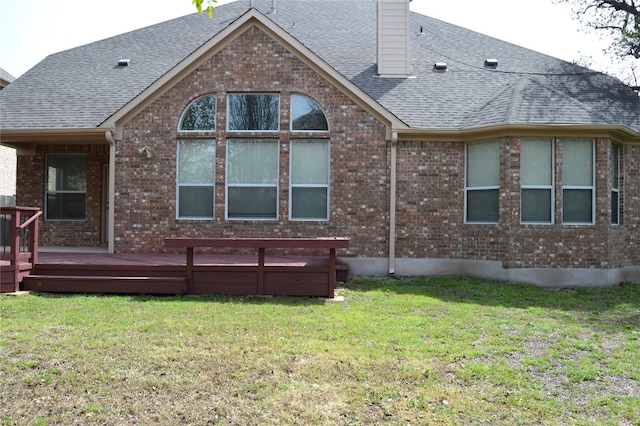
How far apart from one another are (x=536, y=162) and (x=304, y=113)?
5.18 metres

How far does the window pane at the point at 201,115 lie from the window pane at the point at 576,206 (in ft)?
26.0

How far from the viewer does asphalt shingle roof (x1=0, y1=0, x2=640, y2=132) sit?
36.9 feet

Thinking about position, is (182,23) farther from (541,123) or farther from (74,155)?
(541,123)

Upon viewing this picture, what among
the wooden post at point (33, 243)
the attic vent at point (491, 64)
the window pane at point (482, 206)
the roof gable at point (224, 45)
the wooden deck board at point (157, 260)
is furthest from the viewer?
the attic vent at point (491, 64)

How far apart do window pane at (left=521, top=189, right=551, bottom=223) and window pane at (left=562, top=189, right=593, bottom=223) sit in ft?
1.19

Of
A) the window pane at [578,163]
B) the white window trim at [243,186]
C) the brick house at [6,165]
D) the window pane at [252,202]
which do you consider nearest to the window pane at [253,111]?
the white window trim at [243,186]

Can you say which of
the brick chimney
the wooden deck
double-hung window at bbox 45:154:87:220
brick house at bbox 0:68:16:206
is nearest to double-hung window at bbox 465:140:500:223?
the brick chimney

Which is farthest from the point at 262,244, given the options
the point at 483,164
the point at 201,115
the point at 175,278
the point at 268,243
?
the point at 483,164

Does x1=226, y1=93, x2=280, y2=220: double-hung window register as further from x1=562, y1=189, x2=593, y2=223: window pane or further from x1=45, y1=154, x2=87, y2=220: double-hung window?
x1=562, y1=189, x2=593, y2=223: window pane

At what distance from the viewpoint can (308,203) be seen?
11211 mm

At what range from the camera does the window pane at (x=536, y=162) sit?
419 inches

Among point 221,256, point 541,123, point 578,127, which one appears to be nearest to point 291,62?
point 221,256

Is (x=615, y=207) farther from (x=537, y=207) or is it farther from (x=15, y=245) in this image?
(x=15, y=245)

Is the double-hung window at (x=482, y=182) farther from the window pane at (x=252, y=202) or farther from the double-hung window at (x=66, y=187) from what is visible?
the double-hung window at (x=66, y=187)
